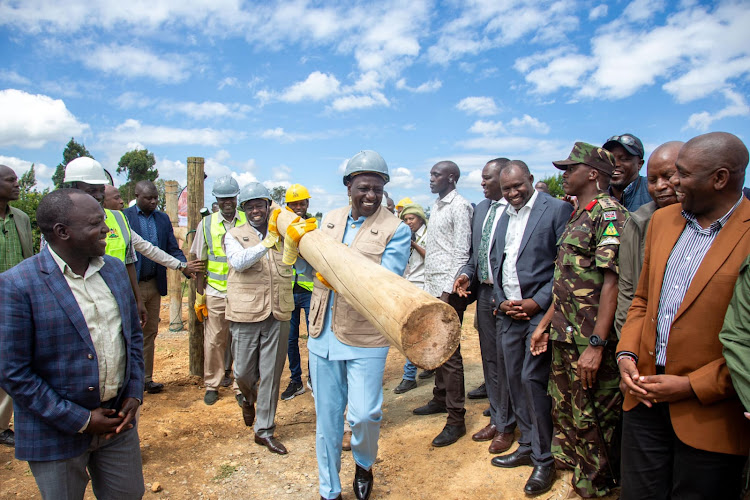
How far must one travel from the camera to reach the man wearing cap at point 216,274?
17.2 feet

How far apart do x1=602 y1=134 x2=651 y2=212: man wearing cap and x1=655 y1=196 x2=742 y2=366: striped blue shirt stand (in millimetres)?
1573

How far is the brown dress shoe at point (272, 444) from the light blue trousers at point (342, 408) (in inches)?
40.9

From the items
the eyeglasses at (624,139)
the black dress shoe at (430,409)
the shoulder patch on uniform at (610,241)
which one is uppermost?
the eyeglasses at (624,139)

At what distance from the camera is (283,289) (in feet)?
14.9

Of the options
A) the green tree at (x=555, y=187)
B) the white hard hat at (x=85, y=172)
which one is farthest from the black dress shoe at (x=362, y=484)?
the green tree at (x=555, y=187)

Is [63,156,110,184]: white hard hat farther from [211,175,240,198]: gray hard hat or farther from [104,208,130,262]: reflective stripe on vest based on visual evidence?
[211,175,240,198]: gray hard hat

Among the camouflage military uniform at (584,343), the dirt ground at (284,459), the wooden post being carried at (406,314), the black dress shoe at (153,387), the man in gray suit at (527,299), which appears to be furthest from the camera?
the black dress shoe at (153,387)

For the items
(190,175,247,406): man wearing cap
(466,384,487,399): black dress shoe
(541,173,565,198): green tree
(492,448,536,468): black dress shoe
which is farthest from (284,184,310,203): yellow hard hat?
(541,173,565,198): green tree

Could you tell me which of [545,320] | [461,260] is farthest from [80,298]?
[461,260]

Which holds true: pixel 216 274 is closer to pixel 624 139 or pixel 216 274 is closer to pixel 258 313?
pixel 258 313

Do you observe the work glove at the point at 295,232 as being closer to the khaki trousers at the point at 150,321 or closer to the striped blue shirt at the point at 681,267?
the striped blue shirt at the point at 681,267

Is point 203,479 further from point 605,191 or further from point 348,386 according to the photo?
point 605,191

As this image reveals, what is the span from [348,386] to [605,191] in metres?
2.23

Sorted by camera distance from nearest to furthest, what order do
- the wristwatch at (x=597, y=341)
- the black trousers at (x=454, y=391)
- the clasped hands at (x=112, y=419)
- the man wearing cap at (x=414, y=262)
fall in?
the clasped hands at (x=112, y=419) < the wristwatch at (x=597, y=341) < the black trousers at (x=454, y=391) < the man wearing cap at (x=414, y=262)
